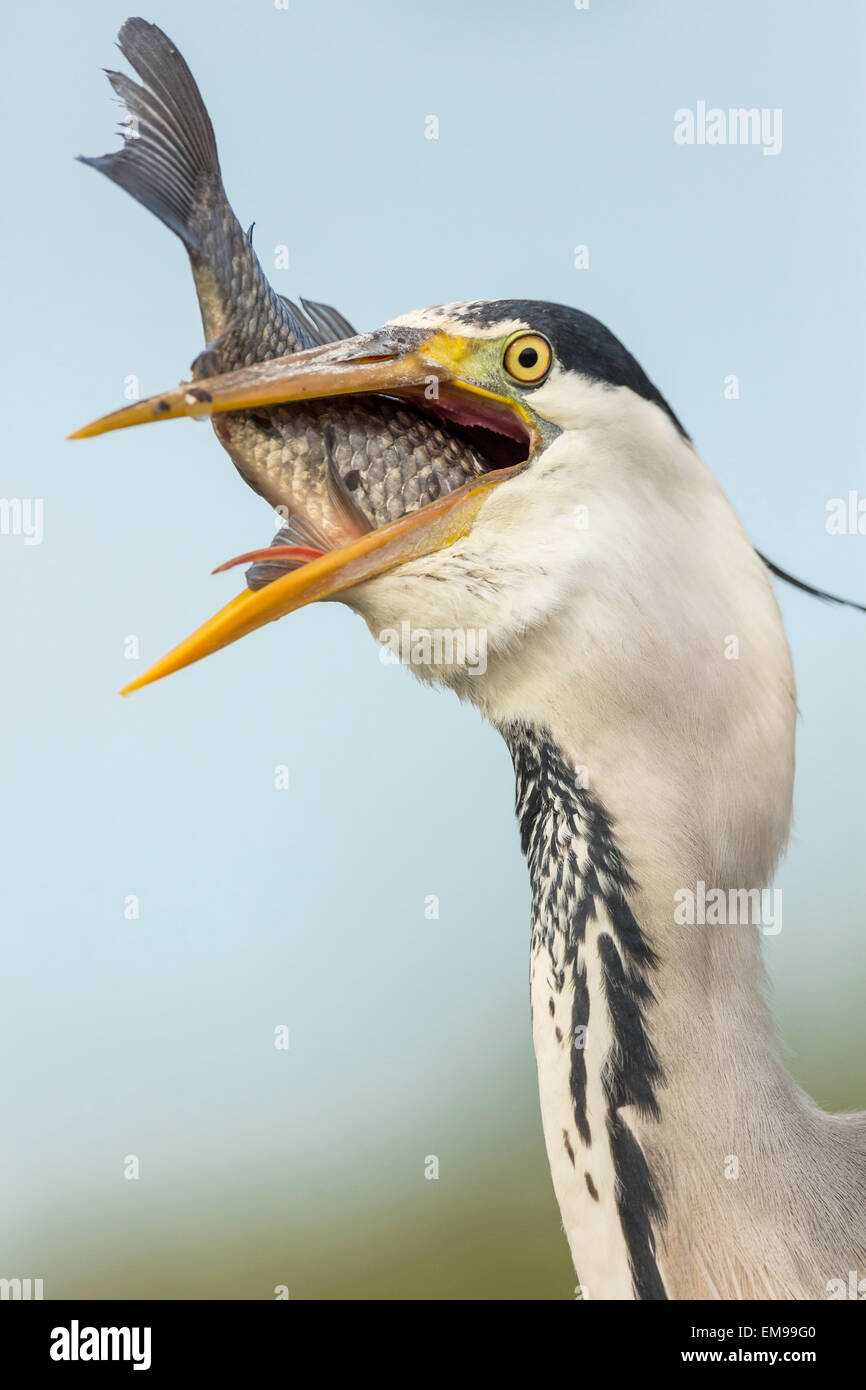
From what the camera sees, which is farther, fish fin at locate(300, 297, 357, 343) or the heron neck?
fish fin at locate(300, 297, 357, 343)

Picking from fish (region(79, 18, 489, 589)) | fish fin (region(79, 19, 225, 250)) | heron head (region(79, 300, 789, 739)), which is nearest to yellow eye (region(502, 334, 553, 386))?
heron head (region(79, 300, 789, 739))

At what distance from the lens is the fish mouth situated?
4.66 feet

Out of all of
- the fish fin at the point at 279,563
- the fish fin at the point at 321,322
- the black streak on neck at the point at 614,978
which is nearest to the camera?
the black streak on neck at the point at 614,978

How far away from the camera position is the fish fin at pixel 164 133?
1.47 m

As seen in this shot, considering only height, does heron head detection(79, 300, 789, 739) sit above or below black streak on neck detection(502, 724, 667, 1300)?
above

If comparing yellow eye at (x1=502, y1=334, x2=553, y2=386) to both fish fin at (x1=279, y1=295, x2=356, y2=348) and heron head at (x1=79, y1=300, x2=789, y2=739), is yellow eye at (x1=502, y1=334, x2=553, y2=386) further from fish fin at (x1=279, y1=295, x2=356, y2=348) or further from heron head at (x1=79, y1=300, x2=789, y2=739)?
fish fin at (x1=279, y1=295, x2=356, y2=348)

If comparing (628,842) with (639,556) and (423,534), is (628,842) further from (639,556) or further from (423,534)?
(423,534)

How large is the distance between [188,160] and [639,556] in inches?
28.4

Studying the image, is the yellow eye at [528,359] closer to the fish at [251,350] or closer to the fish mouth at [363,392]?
the fish mouth at [363,392]

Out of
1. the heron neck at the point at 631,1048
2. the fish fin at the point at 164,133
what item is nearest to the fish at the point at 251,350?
the fish fin at the point at 164,133

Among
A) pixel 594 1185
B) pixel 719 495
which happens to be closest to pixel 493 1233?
pixel 594 1185

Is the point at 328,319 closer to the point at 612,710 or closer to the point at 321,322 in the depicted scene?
the point at 321,322

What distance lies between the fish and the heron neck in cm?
36

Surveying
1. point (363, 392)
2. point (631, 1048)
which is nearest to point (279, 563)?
point (363, 392)
